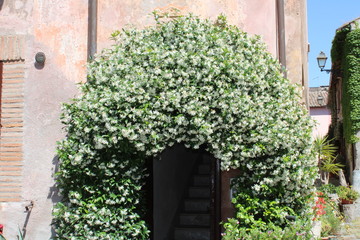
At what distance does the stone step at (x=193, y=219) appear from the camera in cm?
994

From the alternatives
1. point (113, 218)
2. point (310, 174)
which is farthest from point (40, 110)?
point (310, 174)

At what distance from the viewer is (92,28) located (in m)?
7.08

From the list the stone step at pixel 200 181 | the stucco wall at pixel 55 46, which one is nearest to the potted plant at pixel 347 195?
the stone step at pixel 200 181

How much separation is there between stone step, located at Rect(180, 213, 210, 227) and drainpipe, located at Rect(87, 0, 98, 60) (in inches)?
173

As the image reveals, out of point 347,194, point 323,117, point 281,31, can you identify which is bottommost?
point 347,194

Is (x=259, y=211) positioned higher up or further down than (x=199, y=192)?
higher up

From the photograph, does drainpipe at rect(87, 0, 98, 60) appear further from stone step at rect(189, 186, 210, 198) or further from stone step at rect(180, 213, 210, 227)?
stone step at rect(189, 186, 210, 198)

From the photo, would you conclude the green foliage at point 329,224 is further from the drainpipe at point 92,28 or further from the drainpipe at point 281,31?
the drainpipe at point 92,28

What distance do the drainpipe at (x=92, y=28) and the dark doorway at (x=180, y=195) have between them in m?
2.25

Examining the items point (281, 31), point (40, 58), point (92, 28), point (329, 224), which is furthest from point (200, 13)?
point (329, 224)

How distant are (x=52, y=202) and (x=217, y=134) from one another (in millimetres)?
2602

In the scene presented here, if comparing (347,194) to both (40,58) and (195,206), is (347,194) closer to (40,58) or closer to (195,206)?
(195,206)

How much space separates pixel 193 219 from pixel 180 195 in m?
0.63

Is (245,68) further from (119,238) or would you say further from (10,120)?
(10,120)
